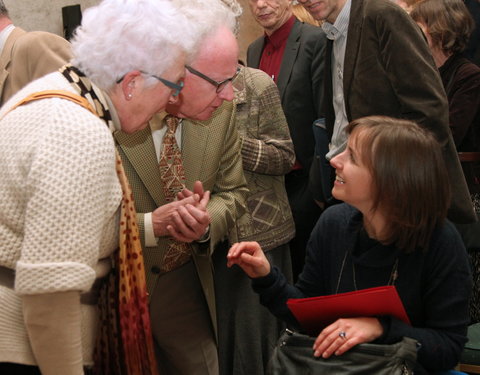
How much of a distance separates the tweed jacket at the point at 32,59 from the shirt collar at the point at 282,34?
4.39ft

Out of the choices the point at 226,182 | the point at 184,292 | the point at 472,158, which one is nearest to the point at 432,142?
the point at 226,182

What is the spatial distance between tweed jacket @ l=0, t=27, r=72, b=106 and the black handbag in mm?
1615

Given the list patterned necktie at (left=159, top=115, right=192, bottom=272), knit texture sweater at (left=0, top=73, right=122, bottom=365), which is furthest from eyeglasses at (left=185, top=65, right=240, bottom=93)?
knit texture sweater at (left=0, top=73, right=122, bottom=365)

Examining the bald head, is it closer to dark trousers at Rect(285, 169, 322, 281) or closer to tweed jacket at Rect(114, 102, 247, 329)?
tweed jacket at Rect(114, 102, 247, 329)

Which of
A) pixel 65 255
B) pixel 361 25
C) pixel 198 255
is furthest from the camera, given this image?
pixel 361 25

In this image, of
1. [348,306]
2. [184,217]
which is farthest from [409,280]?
[184,217]

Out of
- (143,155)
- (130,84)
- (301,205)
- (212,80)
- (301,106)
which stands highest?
(130,84)

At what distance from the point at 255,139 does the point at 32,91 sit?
5.18 ft

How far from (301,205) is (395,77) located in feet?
3.56

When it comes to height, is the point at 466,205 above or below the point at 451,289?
below

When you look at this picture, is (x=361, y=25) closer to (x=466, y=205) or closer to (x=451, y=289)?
(x=466, y=205)

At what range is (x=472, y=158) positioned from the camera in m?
3.56

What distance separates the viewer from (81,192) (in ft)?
4.71

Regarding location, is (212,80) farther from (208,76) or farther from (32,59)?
(32,59)
